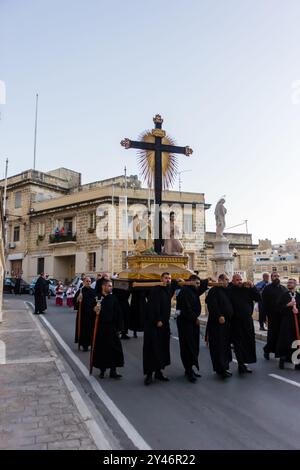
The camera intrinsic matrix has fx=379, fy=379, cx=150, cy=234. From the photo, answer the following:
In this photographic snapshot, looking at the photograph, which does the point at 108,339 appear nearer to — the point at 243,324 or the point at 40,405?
the point at 40,405

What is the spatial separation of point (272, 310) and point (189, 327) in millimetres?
2543

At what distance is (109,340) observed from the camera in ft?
20.9

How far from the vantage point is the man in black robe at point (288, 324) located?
7.22m

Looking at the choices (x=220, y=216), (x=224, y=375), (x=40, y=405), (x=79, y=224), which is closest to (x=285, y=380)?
(x=224, y=375)

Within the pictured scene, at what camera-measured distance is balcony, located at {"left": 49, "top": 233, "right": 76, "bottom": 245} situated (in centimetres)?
3158

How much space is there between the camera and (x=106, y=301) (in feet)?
22.2

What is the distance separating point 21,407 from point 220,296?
375 cm

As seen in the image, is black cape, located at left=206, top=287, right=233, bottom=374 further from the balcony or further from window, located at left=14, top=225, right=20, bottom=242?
window, located at left=14, top=225, right=20, bottom=242

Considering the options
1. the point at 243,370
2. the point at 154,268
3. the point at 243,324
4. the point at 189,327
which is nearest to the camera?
the point at 189,327

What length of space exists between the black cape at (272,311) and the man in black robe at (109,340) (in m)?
3.33

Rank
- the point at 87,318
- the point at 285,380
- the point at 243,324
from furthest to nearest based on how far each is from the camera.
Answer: the point at 87,318
the point at 243,324
the point at 285,380

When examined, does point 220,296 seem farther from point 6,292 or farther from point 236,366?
point 6,292

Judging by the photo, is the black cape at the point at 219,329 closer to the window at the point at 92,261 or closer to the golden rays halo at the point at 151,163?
the golden rays halo at the point at 151,163
